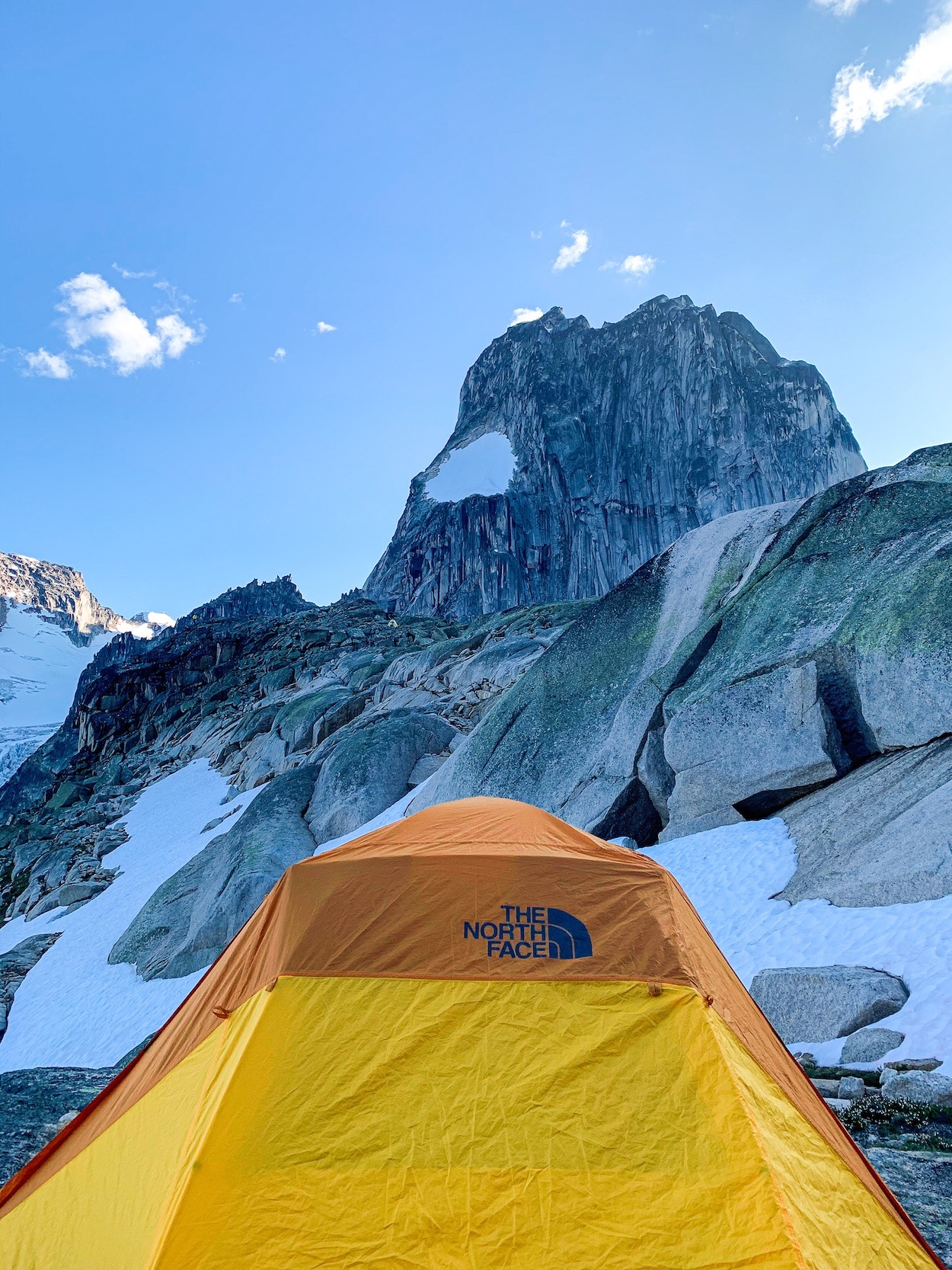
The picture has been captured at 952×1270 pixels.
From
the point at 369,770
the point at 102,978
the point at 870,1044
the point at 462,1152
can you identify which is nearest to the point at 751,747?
the point at 870,1044

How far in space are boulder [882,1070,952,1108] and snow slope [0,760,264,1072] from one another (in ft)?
47.1

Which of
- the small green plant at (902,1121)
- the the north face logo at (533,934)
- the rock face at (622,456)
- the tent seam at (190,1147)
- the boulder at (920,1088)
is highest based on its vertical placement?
the rock face at (622,456)

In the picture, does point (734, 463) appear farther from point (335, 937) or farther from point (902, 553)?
point (335, 937)

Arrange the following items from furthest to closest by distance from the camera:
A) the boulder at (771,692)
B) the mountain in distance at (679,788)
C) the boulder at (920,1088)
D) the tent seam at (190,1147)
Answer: the boulder at (771,692), the mountain in distance at (679,788), the boulder at (920,1088), the tent seam at (190,1147)

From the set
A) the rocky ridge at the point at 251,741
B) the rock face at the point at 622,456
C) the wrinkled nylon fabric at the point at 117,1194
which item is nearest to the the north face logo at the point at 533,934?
the wrinkled nylon fabric at the point at 117,1194

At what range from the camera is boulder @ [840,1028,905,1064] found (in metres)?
7.29

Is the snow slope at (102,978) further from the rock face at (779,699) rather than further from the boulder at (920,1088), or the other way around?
the boulder at (920,1088)

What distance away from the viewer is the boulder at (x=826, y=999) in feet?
25.9

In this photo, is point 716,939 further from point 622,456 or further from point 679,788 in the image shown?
point 622,456

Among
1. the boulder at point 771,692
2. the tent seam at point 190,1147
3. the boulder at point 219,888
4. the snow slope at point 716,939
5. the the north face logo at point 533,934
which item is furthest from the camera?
the boulder at point 219,888

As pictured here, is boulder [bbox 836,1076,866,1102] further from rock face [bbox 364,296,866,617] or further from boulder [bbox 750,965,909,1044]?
rock face [bbox 364,296,866,617]

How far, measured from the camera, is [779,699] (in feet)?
46.5

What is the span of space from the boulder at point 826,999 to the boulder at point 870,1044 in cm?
37

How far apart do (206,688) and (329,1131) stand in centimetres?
7208
